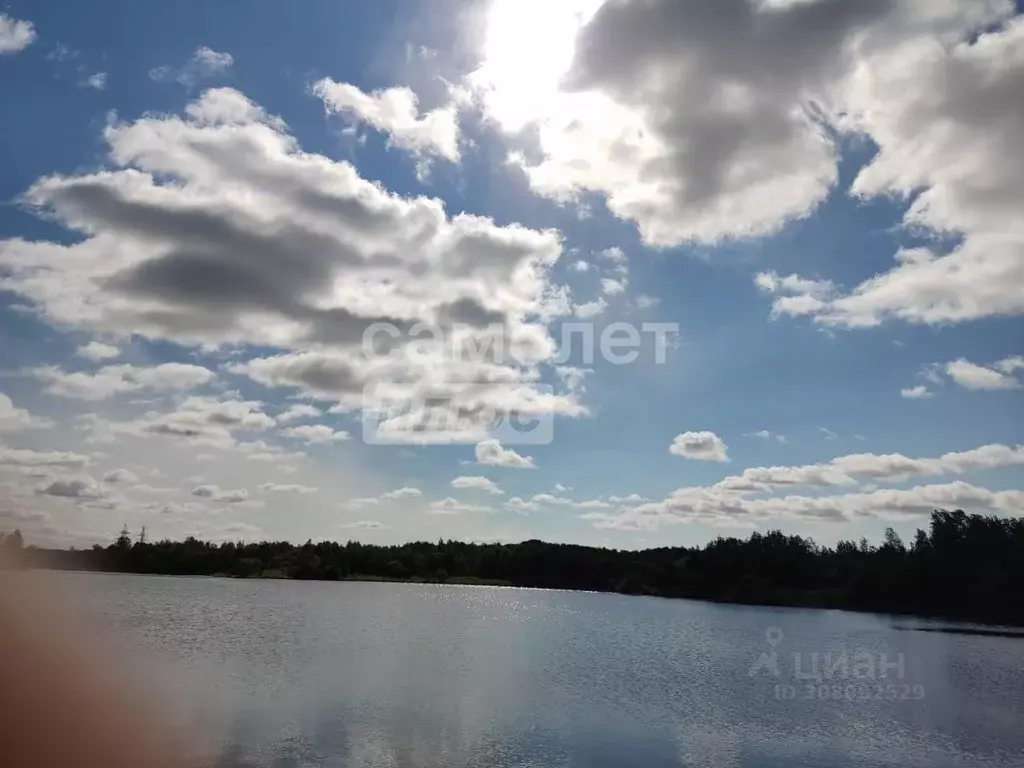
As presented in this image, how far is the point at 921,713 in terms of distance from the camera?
47.0 metres

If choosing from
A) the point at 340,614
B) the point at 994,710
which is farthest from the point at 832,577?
the point at 994,710

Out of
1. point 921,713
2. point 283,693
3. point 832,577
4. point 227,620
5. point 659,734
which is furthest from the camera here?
point 832,577

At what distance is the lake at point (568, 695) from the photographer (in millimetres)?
33562

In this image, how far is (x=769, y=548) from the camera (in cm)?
19400

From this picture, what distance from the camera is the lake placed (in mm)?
33562

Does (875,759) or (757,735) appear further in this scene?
(757,735)

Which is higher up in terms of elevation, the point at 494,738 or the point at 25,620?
the point at 25,620

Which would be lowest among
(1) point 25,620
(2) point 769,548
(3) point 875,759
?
(3) point 875,759

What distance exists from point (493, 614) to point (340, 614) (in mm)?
27312

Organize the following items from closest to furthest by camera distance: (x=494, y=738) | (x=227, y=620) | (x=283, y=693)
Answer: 1. (x=494, y=738)
2. (x=283, y=693)
3. (x=227, y=620)

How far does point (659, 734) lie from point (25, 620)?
39.9m

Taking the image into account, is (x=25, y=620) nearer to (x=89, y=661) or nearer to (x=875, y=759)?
(x=89, y=661)

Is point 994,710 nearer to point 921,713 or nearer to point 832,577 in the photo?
point 921,713

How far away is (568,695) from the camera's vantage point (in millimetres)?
47406
